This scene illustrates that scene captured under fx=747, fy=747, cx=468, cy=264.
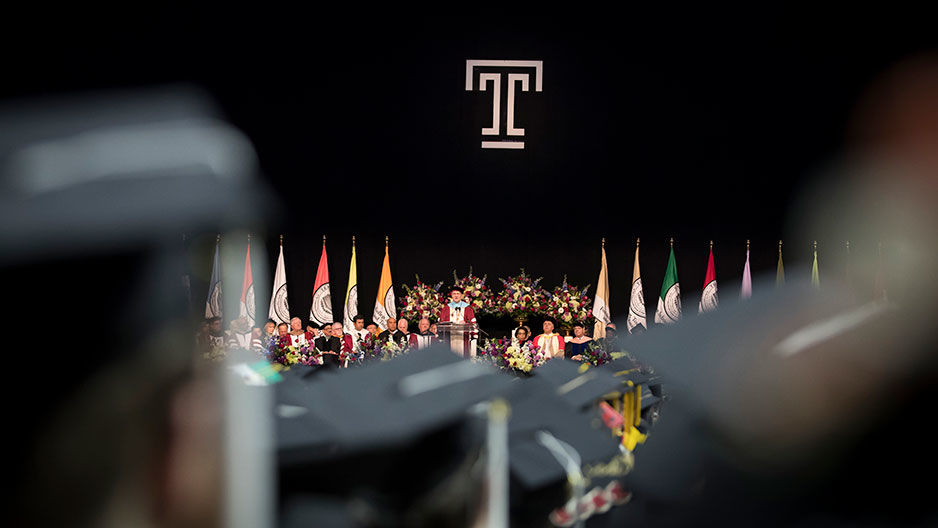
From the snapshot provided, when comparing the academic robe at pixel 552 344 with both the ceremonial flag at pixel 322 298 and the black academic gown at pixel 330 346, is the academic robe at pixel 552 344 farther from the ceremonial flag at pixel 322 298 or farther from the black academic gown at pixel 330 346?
the ceremonial flag at pixel 322 298

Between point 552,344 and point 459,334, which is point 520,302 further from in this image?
point 459,334

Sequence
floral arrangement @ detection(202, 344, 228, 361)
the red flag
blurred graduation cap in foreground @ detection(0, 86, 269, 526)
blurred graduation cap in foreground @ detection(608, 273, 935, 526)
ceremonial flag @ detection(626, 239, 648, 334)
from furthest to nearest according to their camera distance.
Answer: ceremonial flag @ detection(626, 239, 648, 334)
the red flag
blurred graduation cap in foreground @ detection(608, 273, 935, 526)
floral arrangement @ detection(202, 344, 228, 361)
blurred graduation cap in foreground @ detection(0, 86, 269, 526)

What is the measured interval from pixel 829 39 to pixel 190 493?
1050 cm

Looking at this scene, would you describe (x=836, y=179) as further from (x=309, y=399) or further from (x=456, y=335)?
(x=309, y=399)

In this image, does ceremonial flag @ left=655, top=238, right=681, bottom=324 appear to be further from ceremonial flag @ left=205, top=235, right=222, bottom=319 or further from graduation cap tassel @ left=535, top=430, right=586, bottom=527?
graduation cap tassel @ left=535, top=430, right=586, bottom=527

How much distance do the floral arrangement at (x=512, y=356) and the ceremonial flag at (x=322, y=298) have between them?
3280mm

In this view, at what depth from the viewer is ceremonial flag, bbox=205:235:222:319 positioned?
30.0 feet

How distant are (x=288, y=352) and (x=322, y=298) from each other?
9.63ft

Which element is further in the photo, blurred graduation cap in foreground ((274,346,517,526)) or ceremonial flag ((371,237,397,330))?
ceremonial flag ((371,237,397,330))

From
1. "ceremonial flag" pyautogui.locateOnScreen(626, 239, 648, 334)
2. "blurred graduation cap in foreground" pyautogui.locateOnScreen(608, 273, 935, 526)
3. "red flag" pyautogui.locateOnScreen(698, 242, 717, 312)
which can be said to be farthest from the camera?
"ceremonial flag" pyautogui.locateOnScreen(626, 239, 648, 334)

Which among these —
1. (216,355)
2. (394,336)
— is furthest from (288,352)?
(216,355)

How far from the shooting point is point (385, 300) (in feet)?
30.5

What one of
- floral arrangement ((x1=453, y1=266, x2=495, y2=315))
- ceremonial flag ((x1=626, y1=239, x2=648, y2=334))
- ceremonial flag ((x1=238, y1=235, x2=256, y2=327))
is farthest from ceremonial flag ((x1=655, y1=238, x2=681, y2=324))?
ceremonial flag ((x1=238, y1=235, x2=256, y2=327))

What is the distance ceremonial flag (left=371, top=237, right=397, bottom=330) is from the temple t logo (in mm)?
2129
